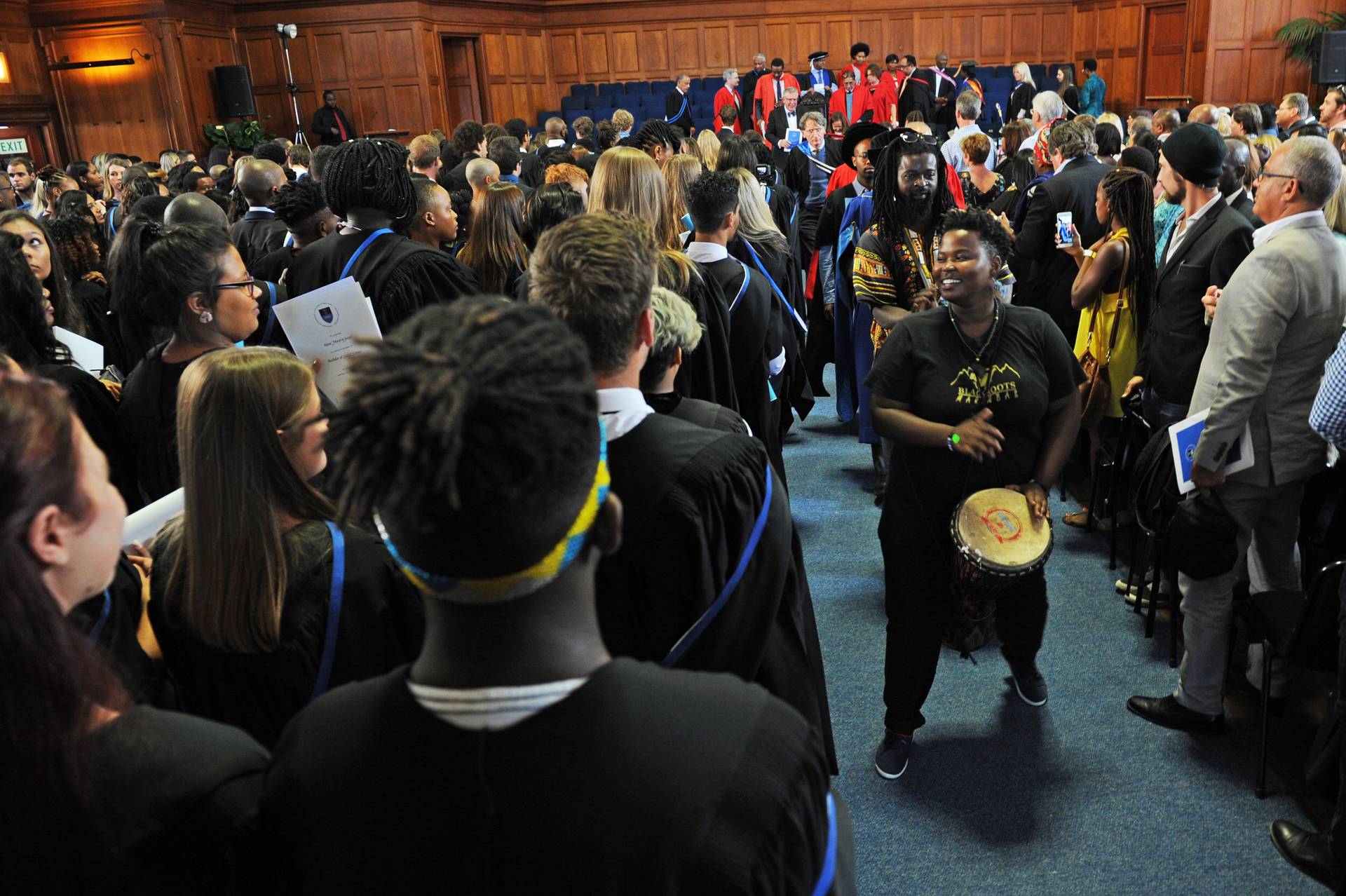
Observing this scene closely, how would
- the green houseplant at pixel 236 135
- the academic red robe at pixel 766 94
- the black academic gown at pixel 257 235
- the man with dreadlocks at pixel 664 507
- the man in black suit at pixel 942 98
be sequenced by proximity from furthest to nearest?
the green houseplant at pixel 236 135 → the academic red robe at pixel 766 94 → the man in black suit at pixel 942 98 → the black academic gown at pixel 257 235 → the man with dreadlocks at pixel 664 507

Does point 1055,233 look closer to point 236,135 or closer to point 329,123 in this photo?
point 236,135

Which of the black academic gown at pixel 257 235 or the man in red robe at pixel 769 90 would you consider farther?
the man in red robe at pixel 769 90

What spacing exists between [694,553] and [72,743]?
1.04 metres

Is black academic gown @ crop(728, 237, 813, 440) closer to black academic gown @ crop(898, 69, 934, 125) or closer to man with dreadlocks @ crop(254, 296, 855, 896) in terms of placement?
man with dreadlocks @ crop(254, 296, 855, 896)

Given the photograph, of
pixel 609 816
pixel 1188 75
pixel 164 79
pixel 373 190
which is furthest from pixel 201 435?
pixel 1188 75

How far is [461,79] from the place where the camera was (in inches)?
709

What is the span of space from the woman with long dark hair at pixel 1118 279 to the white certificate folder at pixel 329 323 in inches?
121

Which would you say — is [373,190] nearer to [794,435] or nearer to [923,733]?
[923,733]

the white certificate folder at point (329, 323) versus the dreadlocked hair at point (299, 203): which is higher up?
the dreadlocked hair at point (299, 203)

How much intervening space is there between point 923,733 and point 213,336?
8.49 feet

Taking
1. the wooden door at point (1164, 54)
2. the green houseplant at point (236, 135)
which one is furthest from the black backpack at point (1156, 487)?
the wooden door at point (1164, 54)

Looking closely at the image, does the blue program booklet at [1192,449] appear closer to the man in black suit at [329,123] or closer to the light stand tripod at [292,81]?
the light stand tripod at [292,81]

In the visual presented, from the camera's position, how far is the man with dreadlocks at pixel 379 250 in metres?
3.28

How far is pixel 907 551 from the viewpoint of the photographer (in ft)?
9.36
